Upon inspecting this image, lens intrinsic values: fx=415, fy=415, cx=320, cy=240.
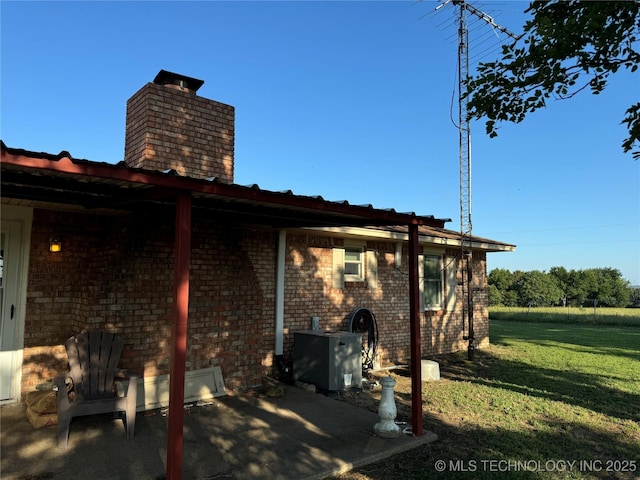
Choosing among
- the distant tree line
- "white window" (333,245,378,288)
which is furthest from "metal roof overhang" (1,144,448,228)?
the distant tree line

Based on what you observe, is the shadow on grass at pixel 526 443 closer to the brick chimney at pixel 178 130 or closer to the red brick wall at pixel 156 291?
the red brick wall at pixel 156 291

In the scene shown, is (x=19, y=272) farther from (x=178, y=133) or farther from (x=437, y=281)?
(x=437, y=281)

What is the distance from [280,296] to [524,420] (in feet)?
13.8

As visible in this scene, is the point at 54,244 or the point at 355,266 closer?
the point at 54,244

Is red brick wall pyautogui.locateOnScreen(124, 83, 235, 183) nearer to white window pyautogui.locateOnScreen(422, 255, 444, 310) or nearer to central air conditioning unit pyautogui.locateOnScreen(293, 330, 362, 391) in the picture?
central air conditioning unit pyautogui.locateOnScreen(293, 330, 362, 391)

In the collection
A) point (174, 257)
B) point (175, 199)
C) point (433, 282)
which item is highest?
point (175, 199)

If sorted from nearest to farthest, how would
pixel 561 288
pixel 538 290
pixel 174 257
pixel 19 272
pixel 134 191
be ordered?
pixel 134 191, pixel 174 257, pixel 19 272, pixel 538 290, pixel 561 288

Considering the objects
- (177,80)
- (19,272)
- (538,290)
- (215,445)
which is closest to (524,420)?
(215,445)

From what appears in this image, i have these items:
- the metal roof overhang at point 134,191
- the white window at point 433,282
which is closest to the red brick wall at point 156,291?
the metal roof overhang at point 134,191

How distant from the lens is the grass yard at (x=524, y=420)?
3986mm

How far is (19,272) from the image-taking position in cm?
532

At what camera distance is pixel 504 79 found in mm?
5203

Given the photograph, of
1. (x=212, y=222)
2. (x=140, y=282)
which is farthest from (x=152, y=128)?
(x=140, y=282)

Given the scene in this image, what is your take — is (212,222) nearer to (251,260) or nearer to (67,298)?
(251,260)
